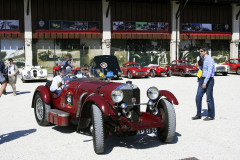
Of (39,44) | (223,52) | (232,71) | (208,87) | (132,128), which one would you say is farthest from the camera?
(223,52)

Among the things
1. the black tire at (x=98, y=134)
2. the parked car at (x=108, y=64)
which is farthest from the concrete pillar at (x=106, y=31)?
the black tire at (x=98, y=134)

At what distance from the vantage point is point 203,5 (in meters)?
30.4

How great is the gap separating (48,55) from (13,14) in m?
4.73

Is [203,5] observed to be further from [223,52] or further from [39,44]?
[39,44]

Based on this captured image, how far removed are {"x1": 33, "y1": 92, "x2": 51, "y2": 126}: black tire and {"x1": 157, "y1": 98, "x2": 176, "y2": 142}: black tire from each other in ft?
9.15

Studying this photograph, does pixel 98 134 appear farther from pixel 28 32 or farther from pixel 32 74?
pixel 28 32

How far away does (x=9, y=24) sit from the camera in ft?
83.6

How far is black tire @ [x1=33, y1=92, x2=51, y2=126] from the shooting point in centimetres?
664

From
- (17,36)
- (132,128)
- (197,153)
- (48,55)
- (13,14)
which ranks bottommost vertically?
(197,153)

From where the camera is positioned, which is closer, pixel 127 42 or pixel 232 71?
pixel 232 71

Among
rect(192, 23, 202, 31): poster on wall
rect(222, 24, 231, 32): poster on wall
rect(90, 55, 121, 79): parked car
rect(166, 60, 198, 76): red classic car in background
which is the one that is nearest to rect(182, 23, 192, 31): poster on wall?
rect(192, 23, 202, 31): poster on wall

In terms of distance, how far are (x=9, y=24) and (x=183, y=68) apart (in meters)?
15.7

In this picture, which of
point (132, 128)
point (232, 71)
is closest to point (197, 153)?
point (132, 128)

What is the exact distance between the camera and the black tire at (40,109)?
21.8 ft
